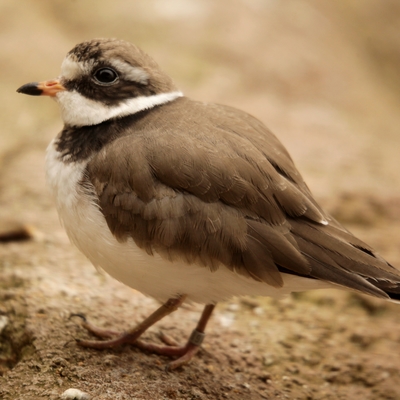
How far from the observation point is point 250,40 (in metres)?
9.80

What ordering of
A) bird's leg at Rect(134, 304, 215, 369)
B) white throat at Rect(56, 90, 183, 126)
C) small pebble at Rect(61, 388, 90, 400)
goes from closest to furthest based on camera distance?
1. small pebble at Rect(61, 388, 90, 400)
2. white throat at Rect(56, 90, 183, 126)
3. bird's leg at Rect(134, 304, 215, 369)

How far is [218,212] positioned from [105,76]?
1.26 m

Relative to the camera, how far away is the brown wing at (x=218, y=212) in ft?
11.2

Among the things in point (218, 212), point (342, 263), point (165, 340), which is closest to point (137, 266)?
point (218, 212)

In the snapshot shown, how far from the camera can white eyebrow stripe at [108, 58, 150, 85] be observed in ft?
12.7

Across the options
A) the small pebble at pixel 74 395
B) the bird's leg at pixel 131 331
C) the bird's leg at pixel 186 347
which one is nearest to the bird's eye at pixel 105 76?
the bird's leg at pixel 131 331

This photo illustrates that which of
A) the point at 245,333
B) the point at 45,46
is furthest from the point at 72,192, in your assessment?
the point at 45,46

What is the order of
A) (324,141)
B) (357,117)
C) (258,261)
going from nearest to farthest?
(258,261), (324,141), (357,117)

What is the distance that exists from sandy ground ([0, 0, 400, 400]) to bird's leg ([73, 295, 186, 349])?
65 millimetres

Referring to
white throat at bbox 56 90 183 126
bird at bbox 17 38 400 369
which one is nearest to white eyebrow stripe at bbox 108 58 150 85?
bird at bbox 17 38 400 369

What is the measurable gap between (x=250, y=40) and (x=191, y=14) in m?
1.17

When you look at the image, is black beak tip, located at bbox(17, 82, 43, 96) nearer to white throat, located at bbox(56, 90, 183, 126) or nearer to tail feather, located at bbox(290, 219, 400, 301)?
white throat, located at bbox(56, 90, 183, 126)

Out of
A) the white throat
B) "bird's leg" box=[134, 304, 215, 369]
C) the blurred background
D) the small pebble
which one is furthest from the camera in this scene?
the blurred background

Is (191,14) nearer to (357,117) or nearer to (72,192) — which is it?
(357,117)
